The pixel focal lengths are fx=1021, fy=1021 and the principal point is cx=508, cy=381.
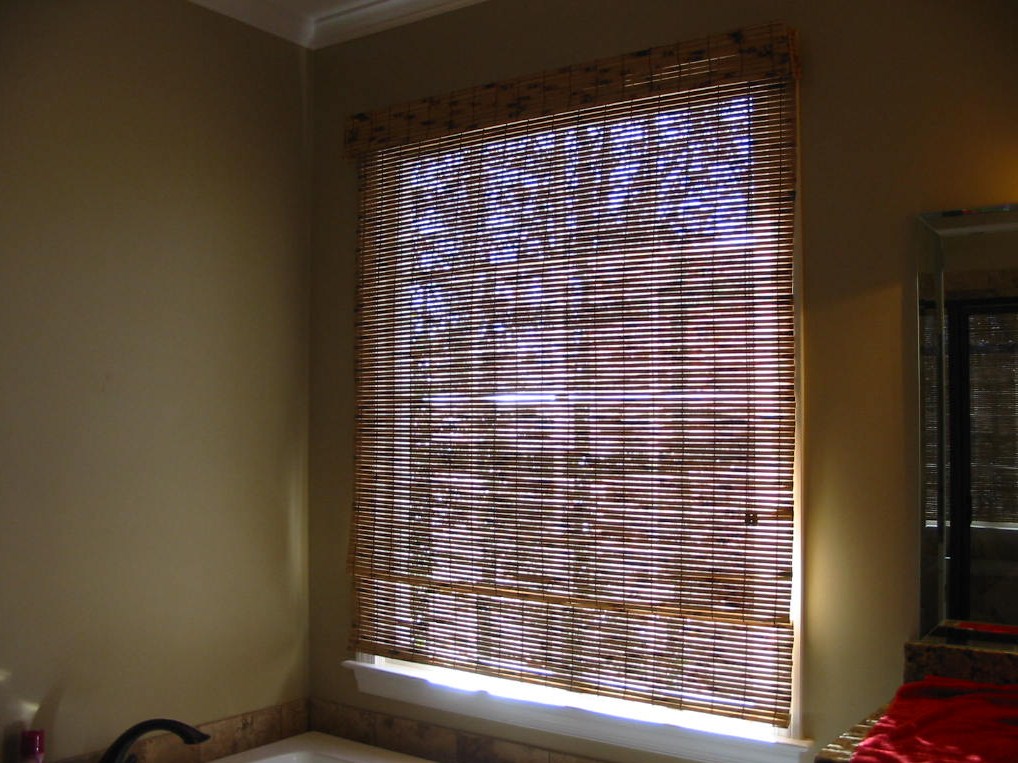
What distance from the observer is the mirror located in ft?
6.86

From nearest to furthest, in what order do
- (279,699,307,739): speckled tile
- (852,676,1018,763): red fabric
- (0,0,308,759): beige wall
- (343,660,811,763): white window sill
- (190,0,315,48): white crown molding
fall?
(852,676,1018,763): red fabric
(343,660,811,763): white window sill
(0,0,308,759): beige wall
(190,0,315,48): white crown molding
(279,699,307,739): speckled tile

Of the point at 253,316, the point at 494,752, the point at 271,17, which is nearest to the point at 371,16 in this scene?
the point at 271,17

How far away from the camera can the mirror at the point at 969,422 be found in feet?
6.86

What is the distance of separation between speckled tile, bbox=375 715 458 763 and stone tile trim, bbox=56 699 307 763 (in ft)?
1.01

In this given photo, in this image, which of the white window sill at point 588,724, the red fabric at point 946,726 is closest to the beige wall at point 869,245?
the white window sill at point 588,724

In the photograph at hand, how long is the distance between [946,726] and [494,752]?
1.40 meters

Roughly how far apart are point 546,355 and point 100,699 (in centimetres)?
148

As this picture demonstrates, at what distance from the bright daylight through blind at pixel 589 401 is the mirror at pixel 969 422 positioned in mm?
311

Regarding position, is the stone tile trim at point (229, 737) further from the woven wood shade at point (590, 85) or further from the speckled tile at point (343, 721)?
the woven wood shade at point (590, 85)

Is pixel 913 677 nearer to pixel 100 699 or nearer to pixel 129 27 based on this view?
pixel 100 699

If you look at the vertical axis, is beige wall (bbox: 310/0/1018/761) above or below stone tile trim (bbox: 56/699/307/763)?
above

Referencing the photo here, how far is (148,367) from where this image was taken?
282 cm

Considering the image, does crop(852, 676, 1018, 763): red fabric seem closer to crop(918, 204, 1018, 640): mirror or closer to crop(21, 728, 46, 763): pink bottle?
crop(918, 204, 1018, 640): mirror

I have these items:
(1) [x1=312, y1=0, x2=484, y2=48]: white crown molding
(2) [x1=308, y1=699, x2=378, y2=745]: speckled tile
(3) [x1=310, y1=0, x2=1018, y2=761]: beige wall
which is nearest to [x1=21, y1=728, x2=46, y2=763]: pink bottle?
(2) [x1=308, y1=699, x2=378, y2=745]: speckled tile
